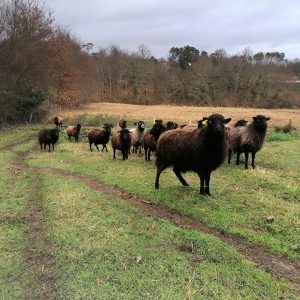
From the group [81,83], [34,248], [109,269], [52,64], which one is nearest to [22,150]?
[34,248]

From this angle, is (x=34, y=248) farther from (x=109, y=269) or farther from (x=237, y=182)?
(x=237, y=182)

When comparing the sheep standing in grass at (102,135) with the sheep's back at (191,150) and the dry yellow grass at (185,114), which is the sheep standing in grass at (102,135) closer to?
the sheep's back at (191,150)

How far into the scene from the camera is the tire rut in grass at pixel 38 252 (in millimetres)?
6609

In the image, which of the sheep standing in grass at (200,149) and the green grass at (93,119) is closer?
the sheep standing in grass at (200,149)

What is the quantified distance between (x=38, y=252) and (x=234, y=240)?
14.0ft

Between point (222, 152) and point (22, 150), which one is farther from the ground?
point (222, 152)

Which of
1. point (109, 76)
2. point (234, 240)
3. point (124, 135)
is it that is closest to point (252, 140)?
point (124, 135)

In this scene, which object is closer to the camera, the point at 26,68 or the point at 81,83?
the point at 26,68

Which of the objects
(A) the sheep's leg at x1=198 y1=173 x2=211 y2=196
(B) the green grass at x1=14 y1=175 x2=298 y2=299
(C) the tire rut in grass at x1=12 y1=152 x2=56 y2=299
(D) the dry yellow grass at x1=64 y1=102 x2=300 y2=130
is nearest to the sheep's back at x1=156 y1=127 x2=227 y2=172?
(A) the sheep's leg at x1=198 y1=173 x2=211 y2=196

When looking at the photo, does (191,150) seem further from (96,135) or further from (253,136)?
(96,135)

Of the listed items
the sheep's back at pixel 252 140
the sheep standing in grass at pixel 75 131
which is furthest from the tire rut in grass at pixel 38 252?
the sheep standing in grass at pixel 75 131

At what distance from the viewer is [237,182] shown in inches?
546

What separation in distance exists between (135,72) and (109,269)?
7520 cm

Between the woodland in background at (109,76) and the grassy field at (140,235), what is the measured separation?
83.9 ft
